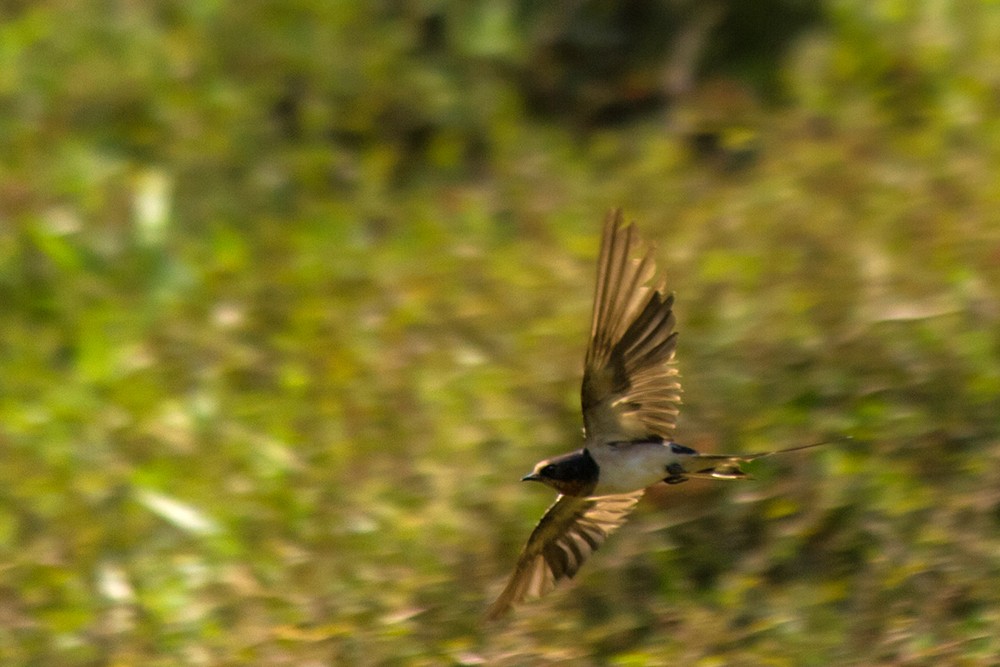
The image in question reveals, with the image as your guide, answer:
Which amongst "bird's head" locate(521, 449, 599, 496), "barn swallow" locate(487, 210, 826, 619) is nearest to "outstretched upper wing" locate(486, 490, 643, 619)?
"barn swallow" locate(487, 210, 826, 619)

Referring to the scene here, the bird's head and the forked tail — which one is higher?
the bird's head

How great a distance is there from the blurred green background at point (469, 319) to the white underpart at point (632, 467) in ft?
2.15

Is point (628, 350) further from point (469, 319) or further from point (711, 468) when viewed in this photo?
point (469, 319)

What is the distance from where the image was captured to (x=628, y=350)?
3752mm

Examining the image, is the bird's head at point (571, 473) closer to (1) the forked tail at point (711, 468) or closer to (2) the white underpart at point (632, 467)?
(2) the white underpart at point (632, 467)

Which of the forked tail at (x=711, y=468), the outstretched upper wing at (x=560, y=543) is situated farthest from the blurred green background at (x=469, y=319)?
the forked tail at (x=711, y=468)

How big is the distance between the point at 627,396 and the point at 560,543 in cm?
44

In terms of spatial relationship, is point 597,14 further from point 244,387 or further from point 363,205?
point 244,387

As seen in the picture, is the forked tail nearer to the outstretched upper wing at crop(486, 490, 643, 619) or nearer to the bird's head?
the bird's head

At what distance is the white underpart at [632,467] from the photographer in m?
3.73

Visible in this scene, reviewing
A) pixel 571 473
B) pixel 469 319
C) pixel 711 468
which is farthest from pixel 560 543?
pixel 469 319

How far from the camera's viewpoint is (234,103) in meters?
6.88

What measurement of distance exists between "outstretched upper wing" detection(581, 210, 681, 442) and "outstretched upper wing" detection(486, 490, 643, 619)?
235 millimetres

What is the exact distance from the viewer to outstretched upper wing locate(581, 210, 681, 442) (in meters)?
3.65
